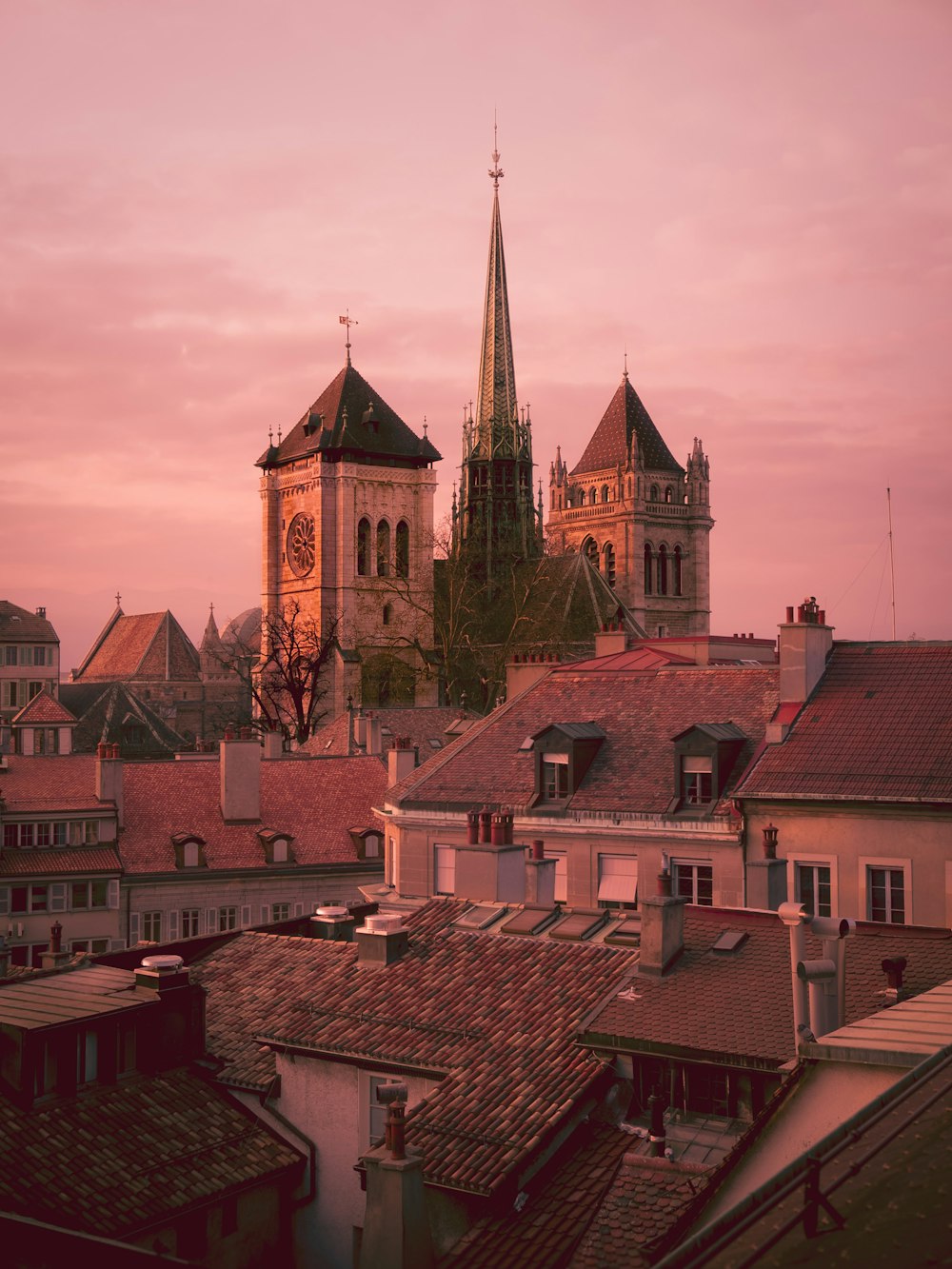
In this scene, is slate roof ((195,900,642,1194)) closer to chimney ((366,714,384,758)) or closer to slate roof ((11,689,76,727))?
chimney ((366,714,384,758))

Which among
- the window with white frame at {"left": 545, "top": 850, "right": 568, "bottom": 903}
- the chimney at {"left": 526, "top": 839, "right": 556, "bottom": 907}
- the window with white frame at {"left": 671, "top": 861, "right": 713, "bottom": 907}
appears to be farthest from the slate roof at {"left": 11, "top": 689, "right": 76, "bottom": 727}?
the chimney at {"left": 526, "top": 839, "right": 556, "bottom": 907}

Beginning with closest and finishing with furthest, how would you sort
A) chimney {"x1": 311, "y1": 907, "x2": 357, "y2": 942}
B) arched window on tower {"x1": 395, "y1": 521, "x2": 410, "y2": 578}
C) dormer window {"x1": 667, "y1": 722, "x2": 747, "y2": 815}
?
chimney {"x1": 311, "y1": 907, "x2": 357, "y2": 942} → dormer window {"x1": 667, "y1": 722, "x2": 747, "y2": 815} → arched window on tower {"x1": 395, "y1": 521, "x2": 410, "y2": 578}

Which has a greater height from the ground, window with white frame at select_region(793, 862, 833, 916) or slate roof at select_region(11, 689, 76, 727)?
slate roof at select_region(11, 689, 76, 727)

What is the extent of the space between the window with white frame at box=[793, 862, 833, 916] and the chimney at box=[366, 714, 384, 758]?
26.6 metres

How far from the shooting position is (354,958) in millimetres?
18688

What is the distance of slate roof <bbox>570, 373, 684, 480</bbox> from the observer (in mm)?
125625

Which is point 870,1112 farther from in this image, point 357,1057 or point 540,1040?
point 357,1057

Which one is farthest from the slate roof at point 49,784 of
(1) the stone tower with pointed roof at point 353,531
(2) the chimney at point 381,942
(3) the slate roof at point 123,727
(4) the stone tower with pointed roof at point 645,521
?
(4) the stone tower with pointed roof at point 645,521

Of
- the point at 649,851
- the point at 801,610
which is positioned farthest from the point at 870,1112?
the point at 801,610

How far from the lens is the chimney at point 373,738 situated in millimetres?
50312

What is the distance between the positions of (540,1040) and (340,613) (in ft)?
274

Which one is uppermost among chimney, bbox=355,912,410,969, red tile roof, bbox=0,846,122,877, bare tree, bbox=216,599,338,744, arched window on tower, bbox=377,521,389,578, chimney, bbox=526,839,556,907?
arched window on tower, bbox=377,521,389,578

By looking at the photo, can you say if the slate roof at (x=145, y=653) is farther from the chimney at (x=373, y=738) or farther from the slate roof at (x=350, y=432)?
the chimney at (x=373, y=738)

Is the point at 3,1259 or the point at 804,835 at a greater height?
the point at 804,835
